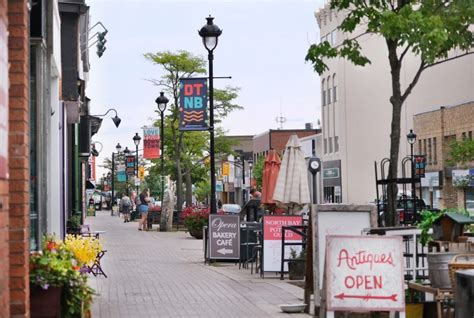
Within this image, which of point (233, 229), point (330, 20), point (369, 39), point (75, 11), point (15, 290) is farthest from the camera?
point (330, 20)

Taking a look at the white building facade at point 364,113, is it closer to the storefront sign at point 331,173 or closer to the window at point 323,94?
the storefront sign at point 331,173

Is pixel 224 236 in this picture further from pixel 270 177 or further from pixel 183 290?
pixel 183 290

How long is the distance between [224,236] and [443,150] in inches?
1831

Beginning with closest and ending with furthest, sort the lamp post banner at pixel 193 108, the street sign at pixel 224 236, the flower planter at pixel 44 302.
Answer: the flower planter at pixel 44 302 < the street sign at pixel 224 236 < the lamp post banner at pixel 193 108

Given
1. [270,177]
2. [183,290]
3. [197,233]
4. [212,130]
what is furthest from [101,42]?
[183,290]


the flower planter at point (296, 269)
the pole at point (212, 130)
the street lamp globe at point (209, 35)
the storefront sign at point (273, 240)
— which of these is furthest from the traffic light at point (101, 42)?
the flower planter at point (296, 269)

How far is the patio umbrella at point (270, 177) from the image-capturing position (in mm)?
24819

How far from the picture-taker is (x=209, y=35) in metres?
24.8

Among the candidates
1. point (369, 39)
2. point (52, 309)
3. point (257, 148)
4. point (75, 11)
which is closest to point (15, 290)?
point (52, 309)

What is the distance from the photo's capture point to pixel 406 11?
15.4 m

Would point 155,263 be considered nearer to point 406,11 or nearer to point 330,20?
point 406,11

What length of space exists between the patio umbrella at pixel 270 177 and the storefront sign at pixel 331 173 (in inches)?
2451

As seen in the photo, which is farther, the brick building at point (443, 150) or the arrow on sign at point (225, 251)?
the brick building at point (443, 150)

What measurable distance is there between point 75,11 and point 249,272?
601 inches
